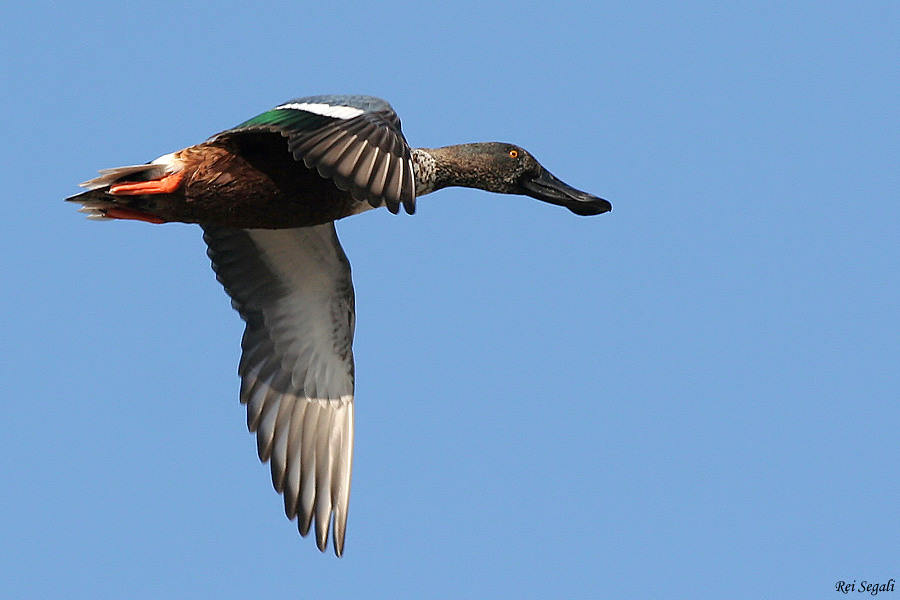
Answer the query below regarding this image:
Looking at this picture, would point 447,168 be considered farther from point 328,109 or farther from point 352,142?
point 352,142

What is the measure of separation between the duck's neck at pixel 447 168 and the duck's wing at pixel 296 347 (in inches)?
33.6

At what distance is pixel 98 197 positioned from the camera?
716 cm

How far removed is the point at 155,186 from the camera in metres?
7.03

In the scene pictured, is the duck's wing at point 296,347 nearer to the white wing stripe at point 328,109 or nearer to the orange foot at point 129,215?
the orange foot at point 129,215

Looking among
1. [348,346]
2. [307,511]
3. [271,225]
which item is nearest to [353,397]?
[348,346]

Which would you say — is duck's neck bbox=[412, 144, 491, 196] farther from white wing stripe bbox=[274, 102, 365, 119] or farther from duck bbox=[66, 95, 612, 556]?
white wing stripe bbox=[274, 102, 365, 119]

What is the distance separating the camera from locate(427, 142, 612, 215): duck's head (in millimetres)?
8164

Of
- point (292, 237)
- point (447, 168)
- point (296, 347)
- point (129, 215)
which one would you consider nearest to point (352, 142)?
point (129, 215)

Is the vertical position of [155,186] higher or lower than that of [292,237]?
higher

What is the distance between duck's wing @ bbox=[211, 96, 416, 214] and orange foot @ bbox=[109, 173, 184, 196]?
327 mm

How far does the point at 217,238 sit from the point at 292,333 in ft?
2.73

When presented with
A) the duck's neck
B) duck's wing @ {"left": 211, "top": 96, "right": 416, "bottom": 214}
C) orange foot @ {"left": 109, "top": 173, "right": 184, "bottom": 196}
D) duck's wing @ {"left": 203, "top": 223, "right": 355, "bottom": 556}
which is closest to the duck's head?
the duck's neck

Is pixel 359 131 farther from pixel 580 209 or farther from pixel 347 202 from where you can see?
pixel 580 209

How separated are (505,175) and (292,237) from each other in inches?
58.1
